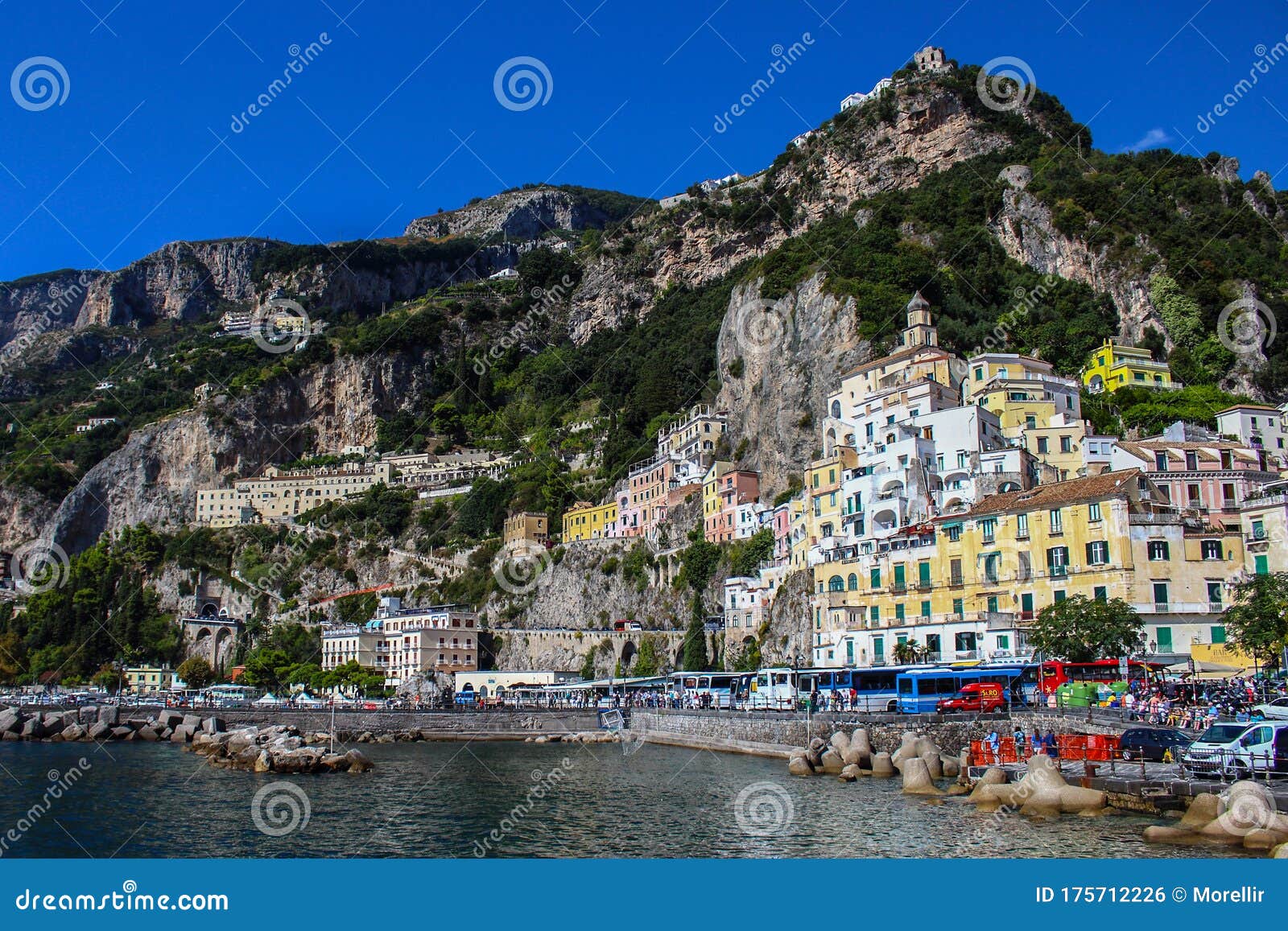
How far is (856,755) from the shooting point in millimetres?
33344

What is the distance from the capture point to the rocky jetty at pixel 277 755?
134ft

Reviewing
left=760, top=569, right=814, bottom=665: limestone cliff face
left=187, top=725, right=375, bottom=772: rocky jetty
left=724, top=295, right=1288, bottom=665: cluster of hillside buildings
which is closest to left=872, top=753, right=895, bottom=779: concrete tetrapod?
left=724, top=295, right=1288, bottom=665: cluster of hillside buildings

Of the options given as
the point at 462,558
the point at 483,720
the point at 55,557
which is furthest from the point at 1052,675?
the point at 55,557

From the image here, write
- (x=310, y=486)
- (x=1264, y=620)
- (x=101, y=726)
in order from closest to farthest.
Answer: (x=1264, y=620), (x=101, y=726), (x=310, y=486)

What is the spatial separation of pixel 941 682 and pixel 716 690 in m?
16.2

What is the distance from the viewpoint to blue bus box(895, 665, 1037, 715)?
3778 centimetres

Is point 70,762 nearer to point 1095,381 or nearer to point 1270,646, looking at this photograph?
point 1270,646

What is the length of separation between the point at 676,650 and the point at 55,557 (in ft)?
303

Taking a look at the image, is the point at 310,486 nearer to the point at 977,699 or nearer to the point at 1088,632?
the point at 977,699

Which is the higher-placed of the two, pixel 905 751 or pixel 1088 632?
pixel 1088 632

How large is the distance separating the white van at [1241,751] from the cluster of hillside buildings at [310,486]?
107m

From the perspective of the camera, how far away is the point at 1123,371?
219 ft

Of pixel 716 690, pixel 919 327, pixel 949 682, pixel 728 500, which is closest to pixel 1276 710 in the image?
pixel 949 682

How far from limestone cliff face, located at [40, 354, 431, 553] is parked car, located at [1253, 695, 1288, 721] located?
126038mm
